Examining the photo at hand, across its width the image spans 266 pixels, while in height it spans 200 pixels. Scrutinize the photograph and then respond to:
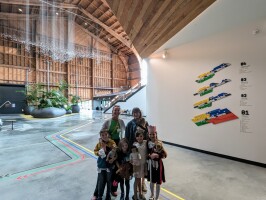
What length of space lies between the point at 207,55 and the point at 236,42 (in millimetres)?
651

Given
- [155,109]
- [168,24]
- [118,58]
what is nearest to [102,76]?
[118,58]

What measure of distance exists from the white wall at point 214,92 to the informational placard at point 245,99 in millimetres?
36

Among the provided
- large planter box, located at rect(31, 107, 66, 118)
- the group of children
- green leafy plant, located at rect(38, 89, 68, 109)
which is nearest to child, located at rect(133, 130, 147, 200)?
the group of children

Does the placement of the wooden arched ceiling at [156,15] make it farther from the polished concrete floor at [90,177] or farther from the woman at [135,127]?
the polished concrete floor at [90,177]

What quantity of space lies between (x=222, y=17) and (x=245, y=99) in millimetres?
1751

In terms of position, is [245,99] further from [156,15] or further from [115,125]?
[115,125]

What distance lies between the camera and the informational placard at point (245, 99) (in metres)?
3.24

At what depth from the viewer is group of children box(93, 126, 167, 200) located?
187 centimetres

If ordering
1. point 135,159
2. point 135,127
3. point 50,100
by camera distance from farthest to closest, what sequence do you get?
1. point 50,100
2. point 135,127
3. point 135,159

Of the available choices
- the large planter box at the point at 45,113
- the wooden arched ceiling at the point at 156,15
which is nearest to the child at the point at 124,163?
the wooden arched ceiling at the point at 156,15

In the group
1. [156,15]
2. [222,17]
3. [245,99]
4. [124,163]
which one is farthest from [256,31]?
[124,163]

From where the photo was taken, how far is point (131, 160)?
188 cm

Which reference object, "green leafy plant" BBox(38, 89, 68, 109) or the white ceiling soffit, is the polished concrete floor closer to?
the white ceiling soffit

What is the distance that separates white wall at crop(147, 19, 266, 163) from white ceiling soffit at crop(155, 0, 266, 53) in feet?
0.78
